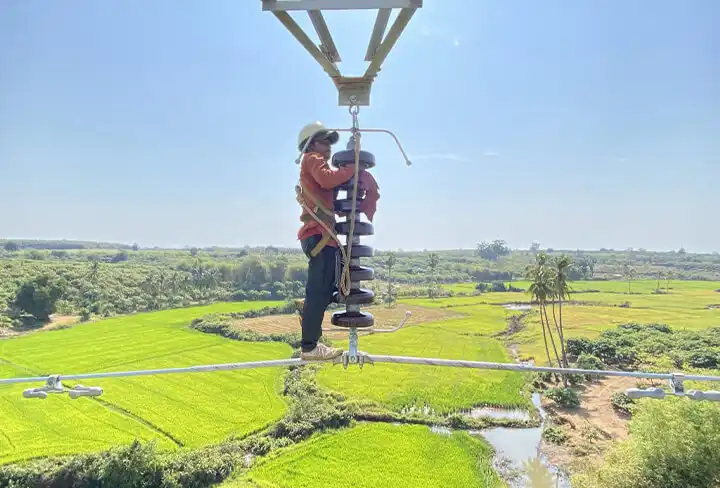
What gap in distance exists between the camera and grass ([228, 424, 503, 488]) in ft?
55.6

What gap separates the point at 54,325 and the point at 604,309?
72.7 m

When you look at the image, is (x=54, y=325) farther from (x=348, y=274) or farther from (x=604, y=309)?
(x=604, y=309)

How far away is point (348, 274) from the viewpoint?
311 cm

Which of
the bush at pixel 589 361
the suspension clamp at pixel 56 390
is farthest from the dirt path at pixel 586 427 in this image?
the suspension clamp at pixel 56 390

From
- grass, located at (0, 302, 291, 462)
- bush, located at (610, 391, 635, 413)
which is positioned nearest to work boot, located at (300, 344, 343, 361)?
grass, located at (0, 302, 291, 462)

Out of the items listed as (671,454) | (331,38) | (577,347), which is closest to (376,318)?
(577,347)

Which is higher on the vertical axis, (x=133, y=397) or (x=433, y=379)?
(x=433, y=379)

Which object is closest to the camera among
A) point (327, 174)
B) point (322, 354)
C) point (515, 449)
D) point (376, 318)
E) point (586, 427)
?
point (327, 174)

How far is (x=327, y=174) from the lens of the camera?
299cm

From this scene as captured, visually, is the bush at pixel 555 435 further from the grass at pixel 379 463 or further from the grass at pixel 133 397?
the grass at pixel 133 397

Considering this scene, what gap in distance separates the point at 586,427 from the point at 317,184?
2473 cm

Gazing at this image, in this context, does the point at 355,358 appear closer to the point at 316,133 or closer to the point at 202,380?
the point at 316,133

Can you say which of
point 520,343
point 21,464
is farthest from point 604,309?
point 21,464

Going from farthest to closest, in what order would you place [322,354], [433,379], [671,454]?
[433,379] < [671,454] < [322,354]
